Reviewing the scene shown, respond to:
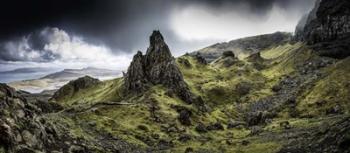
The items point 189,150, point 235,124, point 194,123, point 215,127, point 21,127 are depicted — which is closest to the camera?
point 21,127

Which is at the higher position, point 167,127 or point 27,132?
point 27,132

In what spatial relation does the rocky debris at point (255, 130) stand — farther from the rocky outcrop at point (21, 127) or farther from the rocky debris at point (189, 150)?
the rocky outcrop at point (21, 127)

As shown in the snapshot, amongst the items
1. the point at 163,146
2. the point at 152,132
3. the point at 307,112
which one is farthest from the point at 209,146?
the point at 307,112

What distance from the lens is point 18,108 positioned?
88.1 metres

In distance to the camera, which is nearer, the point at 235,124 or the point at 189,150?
the point at 189,150

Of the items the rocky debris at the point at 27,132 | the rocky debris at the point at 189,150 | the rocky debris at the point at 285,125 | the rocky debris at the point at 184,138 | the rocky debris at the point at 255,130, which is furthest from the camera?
the rocky debris at the point at 255,130

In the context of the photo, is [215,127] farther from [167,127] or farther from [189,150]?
[189,150]

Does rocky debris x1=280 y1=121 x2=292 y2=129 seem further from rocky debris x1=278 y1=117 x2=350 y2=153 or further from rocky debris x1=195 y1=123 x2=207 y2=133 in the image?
rocky debris x1=278 y1=117 x2=350 y2=153

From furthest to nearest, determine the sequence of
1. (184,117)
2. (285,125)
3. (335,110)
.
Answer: (184,117)
(335,110)
(285,125)

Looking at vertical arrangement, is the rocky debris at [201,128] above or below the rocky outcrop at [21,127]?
below

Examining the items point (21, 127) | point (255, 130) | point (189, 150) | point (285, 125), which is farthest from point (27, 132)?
point (285, 125)

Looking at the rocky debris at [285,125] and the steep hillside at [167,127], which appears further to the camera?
the rocky debris at [285,125]

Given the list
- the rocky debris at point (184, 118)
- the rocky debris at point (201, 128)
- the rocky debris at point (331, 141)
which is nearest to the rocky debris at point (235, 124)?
the rocky debris at point (201, 128)

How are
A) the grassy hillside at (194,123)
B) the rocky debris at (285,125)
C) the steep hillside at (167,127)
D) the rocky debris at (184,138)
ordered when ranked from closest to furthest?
the steep hillside at (167,127) < the grassy hillside at (194,123) < the rocky debris at (184,138) < the rocky debris at (285,125)
